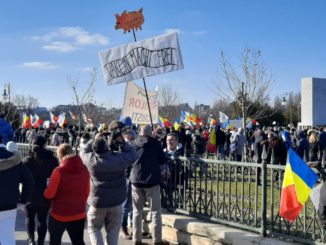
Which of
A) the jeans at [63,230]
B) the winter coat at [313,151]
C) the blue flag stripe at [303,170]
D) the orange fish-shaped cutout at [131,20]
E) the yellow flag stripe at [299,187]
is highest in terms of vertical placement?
the orange fish-shaped cutout at [131,20]

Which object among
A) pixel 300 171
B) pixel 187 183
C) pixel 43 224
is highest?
pixel 300 171

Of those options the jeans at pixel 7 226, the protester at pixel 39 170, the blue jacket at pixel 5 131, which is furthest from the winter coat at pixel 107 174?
the blue jacket at pixel 5 131

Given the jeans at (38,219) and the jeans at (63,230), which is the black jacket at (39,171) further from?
the jeans at (63,230)

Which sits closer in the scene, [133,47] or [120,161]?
[120,161]

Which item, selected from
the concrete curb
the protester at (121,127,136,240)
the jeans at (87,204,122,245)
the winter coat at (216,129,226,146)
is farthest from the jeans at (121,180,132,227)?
the winter coat at (216,129,226,146)

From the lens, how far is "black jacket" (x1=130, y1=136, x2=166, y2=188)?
21.3 feet

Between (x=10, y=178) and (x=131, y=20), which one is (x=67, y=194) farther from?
(x=131, y=20)

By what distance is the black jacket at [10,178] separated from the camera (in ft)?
16.5

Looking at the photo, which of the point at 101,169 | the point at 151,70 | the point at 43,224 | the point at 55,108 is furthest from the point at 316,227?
the point at 55,108

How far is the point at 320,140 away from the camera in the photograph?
615 inches

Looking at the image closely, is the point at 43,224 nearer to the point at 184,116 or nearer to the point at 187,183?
the point at 187,183

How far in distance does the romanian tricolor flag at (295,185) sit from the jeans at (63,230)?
2510mm

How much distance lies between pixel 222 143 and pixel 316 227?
14.8m

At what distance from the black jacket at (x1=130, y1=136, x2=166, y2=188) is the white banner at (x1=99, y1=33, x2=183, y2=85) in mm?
2144
